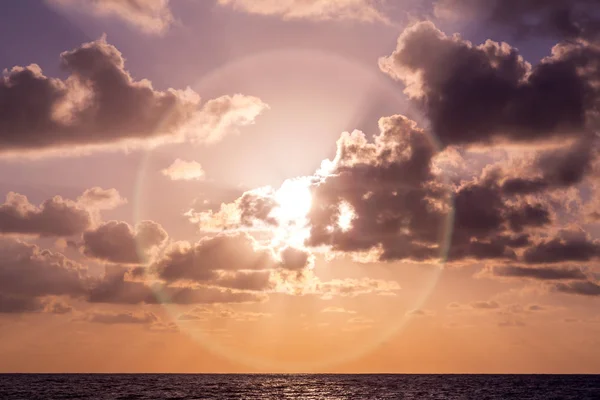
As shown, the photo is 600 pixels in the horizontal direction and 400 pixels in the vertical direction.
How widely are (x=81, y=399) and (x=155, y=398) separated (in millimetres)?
17171

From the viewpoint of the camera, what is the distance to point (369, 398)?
6358 inches

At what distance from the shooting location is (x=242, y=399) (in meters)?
157

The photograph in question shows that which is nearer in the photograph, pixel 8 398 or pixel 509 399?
pixel 8 398

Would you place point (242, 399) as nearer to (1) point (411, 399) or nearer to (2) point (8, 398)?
(1) point (411, 399)

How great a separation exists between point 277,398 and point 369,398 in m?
22.7

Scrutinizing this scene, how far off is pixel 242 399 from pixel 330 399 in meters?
22.3

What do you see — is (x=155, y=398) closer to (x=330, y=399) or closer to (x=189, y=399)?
(x=189, y=399)

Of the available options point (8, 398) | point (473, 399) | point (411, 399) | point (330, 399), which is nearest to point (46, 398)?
point (8, 398)

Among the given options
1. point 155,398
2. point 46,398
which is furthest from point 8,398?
point 155,398

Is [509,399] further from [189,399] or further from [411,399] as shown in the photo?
[189,399]

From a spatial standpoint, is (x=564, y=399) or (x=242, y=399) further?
(x=564, y=399)

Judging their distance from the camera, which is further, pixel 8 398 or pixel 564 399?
pixel 564 399

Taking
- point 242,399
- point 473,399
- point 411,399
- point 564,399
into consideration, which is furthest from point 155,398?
point 564,399

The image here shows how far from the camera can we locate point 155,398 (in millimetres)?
159500
